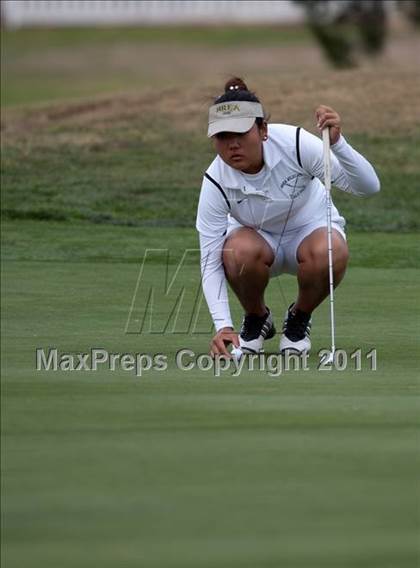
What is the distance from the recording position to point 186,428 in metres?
6.46

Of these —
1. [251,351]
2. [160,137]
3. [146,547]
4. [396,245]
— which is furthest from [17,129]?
[146,547]

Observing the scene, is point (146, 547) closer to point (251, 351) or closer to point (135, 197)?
point (251, 351)

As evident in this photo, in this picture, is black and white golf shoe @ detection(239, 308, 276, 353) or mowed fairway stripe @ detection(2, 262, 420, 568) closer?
mowed fairway stripe @ detection(2, 262, 420, 568)

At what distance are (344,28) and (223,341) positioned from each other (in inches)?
1120

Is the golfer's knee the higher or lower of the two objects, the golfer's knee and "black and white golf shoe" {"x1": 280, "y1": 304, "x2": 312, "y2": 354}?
the higher

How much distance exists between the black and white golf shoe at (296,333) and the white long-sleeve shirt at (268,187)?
1.54 feet

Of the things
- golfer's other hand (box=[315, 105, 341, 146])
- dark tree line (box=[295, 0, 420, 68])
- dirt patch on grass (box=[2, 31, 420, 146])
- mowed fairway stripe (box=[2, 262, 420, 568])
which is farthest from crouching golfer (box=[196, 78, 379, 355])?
dark tree line (box=[295, 0, 420, 68])

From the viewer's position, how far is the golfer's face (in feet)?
28.9

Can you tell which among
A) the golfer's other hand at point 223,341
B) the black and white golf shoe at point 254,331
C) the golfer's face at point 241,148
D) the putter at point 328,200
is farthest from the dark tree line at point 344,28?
the golfer's other hand at point 223,341

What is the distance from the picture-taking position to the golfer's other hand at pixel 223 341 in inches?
343

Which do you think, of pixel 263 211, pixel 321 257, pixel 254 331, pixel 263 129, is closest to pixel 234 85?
pixel 263 129

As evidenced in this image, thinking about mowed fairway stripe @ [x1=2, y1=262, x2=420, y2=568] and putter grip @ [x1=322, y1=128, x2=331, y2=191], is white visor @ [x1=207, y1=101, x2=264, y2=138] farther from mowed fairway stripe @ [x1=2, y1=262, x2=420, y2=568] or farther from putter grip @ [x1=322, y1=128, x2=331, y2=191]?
mowed fairway stripe @ [x1=2, y1=262, x2=420, y2=568]

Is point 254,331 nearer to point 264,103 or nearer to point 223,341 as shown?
point 223,341

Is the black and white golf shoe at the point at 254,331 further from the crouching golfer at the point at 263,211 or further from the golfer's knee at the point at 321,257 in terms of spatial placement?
the golfer's knee at the point at 321,257
